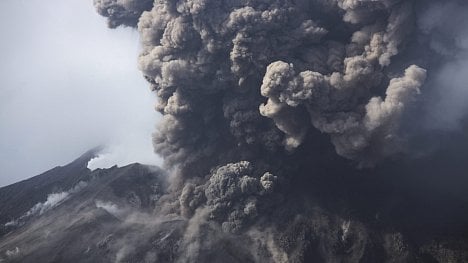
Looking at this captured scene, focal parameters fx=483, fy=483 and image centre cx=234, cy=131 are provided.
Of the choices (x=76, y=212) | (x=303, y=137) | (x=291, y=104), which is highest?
(x=76, y=212)

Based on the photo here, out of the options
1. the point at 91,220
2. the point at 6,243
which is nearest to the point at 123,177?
the point at 91,220

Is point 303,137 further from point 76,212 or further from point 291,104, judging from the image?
point 76,212

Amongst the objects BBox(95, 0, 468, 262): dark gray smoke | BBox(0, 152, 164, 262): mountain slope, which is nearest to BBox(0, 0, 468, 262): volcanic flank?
BBox(95, 0, 468, 262): dark gray smoke

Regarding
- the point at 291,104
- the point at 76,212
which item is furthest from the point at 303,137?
the point at 76,212

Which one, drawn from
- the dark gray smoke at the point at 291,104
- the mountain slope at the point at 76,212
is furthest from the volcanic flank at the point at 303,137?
the mountain slope at the point at 76,212

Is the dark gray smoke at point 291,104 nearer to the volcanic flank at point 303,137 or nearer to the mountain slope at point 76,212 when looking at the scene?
the volcanic flank at point 303,137

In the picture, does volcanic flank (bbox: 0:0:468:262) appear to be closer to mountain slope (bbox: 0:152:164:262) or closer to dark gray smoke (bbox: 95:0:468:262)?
dark gray smoke (bbox: 95:0:468:262)

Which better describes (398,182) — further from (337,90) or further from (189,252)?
(189,252)

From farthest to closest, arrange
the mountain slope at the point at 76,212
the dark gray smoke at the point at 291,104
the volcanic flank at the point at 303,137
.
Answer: the mountain slope at the point at 76,212, the volcanic flank at the point at 303,137, the dark gray smoke at the point at 291,104
